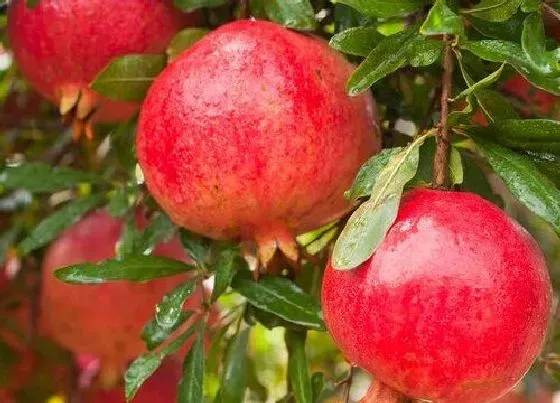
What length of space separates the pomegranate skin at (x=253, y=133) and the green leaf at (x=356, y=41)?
0.09 m

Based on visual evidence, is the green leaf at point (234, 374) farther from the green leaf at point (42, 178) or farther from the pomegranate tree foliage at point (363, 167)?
the green leaf at point (42, 178)

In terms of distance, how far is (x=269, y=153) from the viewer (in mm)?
1127

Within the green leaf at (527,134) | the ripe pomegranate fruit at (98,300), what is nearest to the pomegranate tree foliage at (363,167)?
the green leaf at (527,134)

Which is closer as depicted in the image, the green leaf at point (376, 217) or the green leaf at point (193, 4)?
the green leaf at point (376, 217)

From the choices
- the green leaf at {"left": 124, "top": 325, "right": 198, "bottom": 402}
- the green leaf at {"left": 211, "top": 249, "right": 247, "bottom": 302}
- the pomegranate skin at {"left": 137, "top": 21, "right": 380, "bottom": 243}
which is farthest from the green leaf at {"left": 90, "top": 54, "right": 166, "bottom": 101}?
the green leaf at {"left": 124, "top": 325, "right": 198, "bottom": 402}

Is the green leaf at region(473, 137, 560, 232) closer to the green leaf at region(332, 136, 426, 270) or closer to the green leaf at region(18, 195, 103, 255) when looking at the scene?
the green leaf at region(332, 136, 426, 270)

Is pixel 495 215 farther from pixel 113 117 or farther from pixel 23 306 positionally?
pixel 23 306

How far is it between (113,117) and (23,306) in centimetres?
77

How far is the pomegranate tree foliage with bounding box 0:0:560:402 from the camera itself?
1.04m

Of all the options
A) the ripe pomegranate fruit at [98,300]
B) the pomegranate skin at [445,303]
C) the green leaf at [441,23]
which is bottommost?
the ripe pomegranate fruit at [98,300]

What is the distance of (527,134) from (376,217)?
0.66ft

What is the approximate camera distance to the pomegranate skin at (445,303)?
0.94 meters

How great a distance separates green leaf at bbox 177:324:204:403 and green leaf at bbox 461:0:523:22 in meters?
0.56

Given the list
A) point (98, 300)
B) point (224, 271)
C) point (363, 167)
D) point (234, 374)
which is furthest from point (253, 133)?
point (98, 300)
